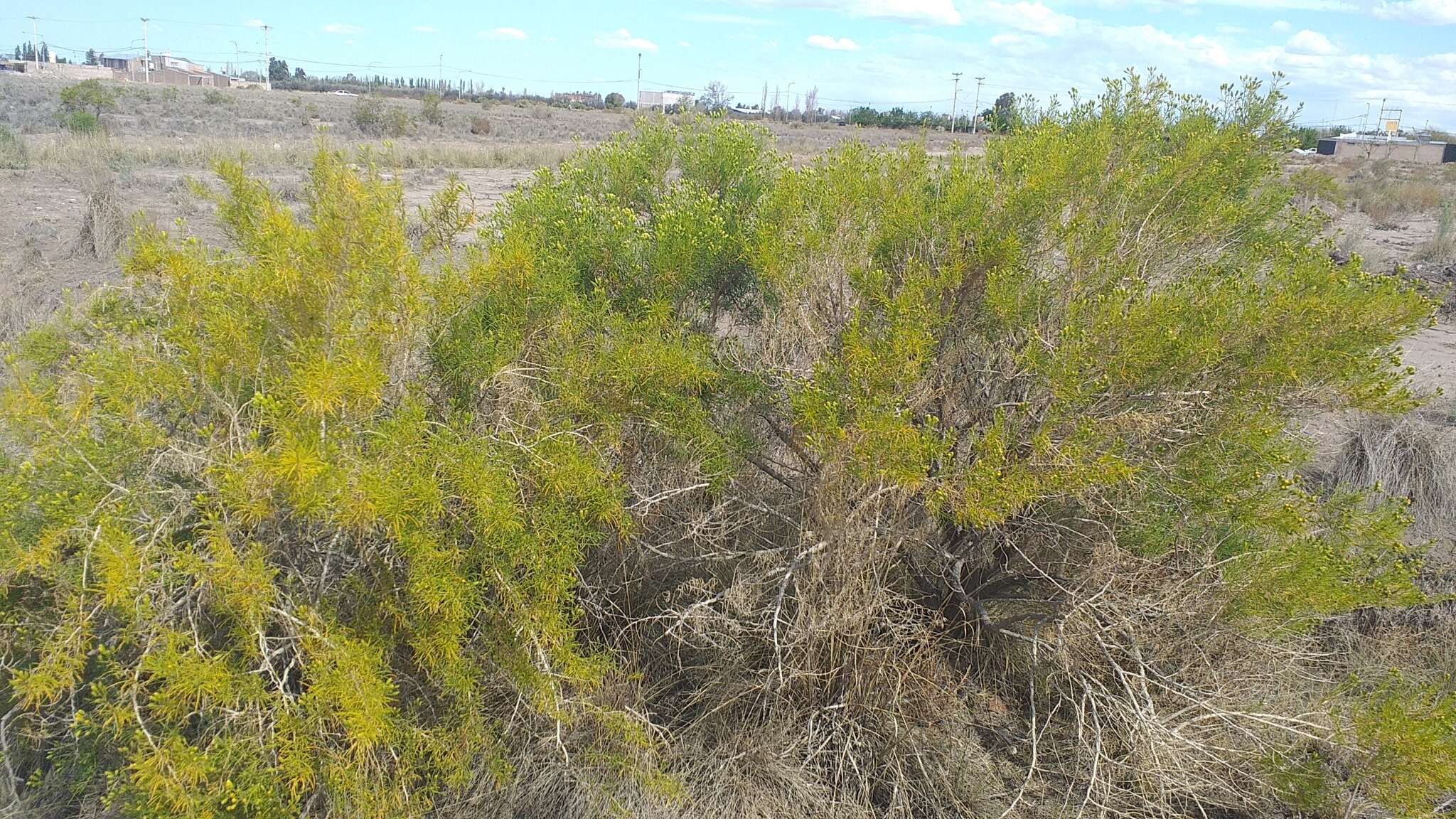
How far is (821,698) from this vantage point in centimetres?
363

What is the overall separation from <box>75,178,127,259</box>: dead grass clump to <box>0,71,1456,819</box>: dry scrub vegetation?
341 inches

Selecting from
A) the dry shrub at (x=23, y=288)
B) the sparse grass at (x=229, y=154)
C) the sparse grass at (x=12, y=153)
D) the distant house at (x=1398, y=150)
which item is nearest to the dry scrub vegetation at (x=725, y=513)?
the dry shrub at (x=23, y=288)

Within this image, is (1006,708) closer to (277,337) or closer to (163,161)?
(277,337)

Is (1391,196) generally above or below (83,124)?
above

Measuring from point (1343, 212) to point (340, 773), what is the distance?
76.8 ft

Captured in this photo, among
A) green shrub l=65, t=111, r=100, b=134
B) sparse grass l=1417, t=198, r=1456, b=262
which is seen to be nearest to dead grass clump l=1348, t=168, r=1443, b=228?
sparse grass l=1417, t=198, r=1456, b=262

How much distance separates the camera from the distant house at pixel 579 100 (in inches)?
3011

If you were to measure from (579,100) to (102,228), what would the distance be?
7835cm

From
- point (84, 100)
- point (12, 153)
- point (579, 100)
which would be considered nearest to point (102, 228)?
point (12, 153)

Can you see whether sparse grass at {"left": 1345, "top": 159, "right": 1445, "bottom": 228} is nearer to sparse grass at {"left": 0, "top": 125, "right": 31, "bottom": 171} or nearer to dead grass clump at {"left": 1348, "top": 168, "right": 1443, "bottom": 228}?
dead grass clump at {"left": 1348, "top": 168, "right": 1443, "bottom": 228}

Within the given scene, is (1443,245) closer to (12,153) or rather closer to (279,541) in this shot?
(279,541)

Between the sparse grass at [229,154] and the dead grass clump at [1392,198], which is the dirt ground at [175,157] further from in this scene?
the dead grass clump at [1392,198]

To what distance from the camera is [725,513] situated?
3807 mm

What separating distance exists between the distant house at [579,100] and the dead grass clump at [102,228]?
66.0 meters
